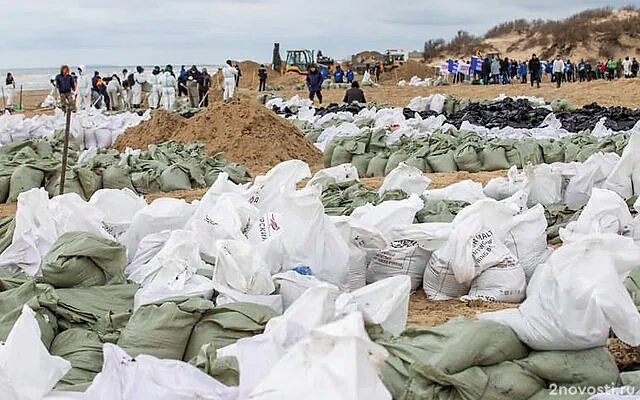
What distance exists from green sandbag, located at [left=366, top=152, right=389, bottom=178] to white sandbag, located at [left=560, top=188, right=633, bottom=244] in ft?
14.8

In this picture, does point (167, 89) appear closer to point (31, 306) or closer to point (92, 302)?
point (92, 302)

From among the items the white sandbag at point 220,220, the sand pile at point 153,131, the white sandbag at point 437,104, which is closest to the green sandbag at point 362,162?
the sand pile at point 153,131

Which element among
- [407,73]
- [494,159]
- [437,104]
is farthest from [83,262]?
[407,73]

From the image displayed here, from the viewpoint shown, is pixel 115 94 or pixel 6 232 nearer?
pixel 6 232

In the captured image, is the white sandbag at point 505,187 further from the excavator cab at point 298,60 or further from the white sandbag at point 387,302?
the excavator cab at point 298,60

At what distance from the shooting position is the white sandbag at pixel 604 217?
4.22 m

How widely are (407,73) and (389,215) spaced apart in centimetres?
3296

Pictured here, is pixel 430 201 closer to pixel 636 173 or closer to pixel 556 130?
pixel 636 173

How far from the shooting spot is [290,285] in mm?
3430

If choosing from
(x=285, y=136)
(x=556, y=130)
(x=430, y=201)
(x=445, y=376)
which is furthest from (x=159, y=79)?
(x=445, y=376)

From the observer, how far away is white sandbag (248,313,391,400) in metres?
1.80

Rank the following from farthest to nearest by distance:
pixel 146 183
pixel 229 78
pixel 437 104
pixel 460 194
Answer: pixel 229 78 < pixel 437 104 < pixel 146 183 < pixel 460 194

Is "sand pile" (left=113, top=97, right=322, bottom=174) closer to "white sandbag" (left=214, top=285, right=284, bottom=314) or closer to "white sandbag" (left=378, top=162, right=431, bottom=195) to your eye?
"white sandbag" (left=378, top=162, right=431, bottom=195)

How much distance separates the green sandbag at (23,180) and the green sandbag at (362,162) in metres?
3.44
